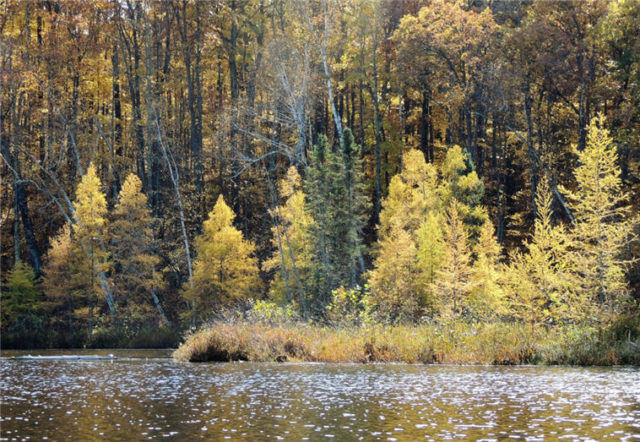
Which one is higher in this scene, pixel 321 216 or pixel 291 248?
pixel 321 216

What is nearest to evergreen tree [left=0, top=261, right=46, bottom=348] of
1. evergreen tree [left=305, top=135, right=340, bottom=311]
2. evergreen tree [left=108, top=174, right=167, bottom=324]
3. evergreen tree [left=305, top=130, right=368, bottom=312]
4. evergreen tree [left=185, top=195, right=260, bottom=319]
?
evergreen tree [left=108, top=174, right=167, bottom=324]

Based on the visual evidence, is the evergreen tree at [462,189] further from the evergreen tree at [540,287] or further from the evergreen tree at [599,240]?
the evergreen tree at [599,240]

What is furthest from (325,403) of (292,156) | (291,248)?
(292,156)

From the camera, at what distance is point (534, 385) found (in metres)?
20.5

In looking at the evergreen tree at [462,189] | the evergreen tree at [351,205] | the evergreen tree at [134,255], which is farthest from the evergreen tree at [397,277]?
the evergreen tree at [134,255]

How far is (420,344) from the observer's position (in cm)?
2945

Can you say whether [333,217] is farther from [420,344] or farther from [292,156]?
[420,344]

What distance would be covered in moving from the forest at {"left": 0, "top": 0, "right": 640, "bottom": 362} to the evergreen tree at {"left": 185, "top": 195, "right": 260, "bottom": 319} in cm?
13

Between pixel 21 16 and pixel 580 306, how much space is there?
143 ft

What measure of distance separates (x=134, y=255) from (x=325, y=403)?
34872 millimetres

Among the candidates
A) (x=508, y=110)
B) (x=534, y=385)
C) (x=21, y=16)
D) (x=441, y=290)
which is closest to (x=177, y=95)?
(x=21, y=16)

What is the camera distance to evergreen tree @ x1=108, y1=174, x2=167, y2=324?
49.2m

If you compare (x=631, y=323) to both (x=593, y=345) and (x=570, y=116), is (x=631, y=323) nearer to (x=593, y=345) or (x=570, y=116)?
(x=593, y=345)

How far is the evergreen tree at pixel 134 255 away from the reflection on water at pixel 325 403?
2246 cm
